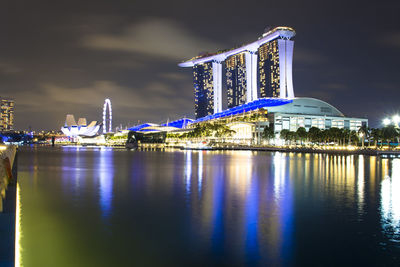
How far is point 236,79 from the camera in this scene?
159750mm

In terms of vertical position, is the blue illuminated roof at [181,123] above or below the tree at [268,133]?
above

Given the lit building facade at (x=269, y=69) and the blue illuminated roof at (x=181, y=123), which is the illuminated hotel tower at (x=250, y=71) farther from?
the blue illuminated roof at (x=181, y=123)

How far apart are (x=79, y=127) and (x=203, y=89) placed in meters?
62.9

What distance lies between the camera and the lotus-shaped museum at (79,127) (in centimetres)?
18088

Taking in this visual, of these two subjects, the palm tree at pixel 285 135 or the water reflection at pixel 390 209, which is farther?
the palm tree at pixel 285 135

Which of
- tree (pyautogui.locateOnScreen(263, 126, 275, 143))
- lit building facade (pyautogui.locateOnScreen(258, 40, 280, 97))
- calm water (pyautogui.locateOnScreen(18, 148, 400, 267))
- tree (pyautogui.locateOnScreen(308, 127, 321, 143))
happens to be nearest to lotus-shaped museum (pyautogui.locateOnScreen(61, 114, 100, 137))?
lit building facade (pyautogui.locateOnScreen(258, 40, 280, 97))

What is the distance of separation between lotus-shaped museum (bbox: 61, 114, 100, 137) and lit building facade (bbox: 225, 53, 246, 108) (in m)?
67.3

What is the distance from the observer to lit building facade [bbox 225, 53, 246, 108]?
154m

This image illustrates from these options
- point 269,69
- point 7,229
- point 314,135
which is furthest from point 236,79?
point 7,229

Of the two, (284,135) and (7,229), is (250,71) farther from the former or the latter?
(7,229)

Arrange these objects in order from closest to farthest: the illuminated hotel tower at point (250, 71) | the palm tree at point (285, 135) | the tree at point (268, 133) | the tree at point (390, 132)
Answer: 1. the tree at point (390, 132)
2. the palm tree at point (285, 135)
3. the tree at point (268, 133)
4. the illuminated hotel tower at point (250, 71)

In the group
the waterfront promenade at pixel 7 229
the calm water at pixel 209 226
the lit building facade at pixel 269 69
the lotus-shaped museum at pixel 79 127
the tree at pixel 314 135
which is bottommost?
the calm water at pixel 209 226

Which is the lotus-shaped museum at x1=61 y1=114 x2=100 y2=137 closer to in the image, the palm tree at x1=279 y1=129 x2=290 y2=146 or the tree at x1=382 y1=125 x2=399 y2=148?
the palm tree at x1=279 y1=129 x2=290 y2=146

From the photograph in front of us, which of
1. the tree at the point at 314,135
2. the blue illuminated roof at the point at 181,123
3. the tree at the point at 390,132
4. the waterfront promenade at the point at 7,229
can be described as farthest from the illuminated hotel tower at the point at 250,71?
the waterfront promenade at the point at 7,229
